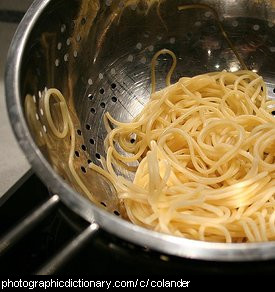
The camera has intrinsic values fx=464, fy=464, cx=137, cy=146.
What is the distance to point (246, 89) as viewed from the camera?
1062mm

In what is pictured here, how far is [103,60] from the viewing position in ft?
3.42

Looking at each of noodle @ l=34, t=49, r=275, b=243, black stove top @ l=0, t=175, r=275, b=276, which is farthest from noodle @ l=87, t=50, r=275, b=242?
black stove top @ l=0, t=175, r=275, b=276

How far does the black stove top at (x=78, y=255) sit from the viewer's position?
61 centimetres

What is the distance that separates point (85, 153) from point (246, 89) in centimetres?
40

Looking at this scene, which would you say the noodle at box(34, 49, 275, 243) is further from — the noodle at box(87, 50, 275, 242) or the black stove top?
the black stove top

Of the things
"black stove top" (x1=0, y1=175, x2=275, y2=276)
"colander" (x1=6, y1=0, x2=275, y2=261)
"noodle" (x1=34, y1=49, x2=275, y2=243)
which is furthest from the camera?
"noodle" (x1=34, y1=49, x2=275, y2=243)

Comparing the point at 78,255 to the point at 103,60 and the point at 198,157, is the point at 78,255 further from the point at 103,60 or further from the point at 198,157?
the point at 103,60

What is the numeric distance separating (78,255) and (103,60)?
0.52 metres

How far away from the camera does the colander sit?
743 millimetres

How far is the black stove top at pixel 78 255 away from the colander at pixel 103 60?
4cm

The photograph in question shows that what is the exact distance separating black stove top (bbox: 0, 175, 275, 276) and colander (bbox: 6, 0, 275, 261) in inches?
1.6

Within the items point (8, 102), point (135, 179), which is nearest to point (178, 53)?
point (135, 179)

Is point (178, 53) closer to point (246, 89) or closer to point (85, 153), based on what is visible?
point (246, 89)

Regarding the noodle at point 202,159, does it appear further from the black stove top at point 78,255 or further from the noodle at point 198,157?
the black stove top at point 78,255
